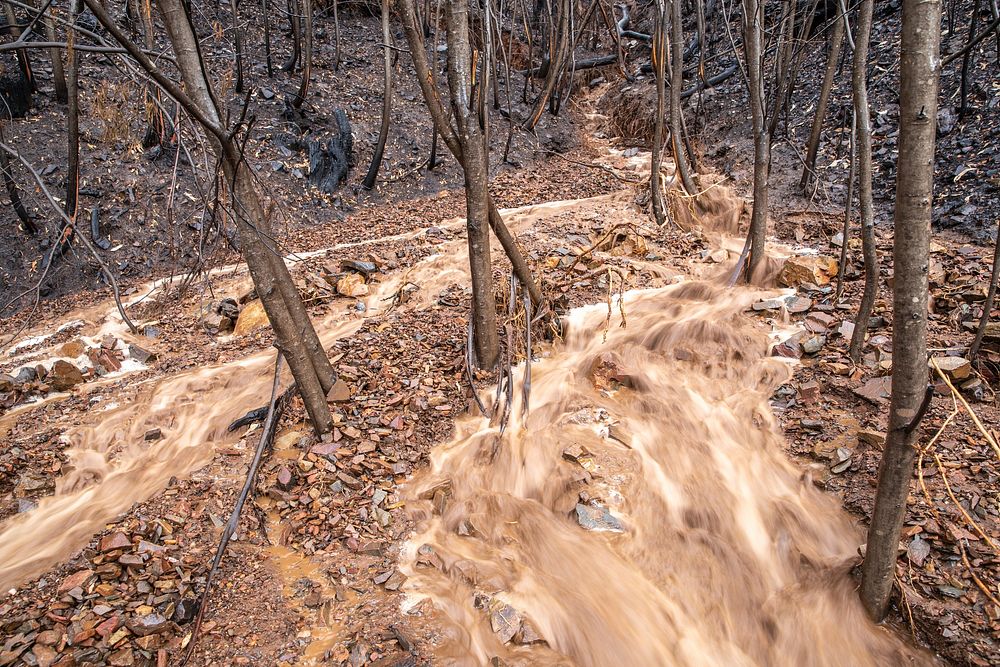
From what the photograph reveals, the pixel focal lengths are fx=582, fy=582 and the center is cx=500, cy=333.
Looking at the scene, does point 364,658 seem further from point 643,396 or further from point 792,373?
point 792,373

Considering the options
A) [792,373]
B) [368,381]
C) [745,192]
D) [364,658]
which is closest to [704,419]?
[792,373]

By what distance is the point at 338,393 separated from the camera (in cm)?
504

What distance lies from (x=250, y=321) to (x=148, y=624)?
4.62m

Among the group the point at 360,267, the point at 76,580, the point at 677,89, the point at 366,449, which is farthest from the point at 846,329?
the point at 76,580

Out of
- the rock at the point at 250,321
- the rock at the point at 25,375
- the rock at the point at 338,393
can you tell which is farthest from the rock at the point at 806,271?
the rock at the point at 25,375

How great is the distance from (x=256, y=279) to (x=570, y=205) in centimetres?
710

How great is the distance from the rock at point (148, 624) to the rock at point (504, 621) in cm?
185

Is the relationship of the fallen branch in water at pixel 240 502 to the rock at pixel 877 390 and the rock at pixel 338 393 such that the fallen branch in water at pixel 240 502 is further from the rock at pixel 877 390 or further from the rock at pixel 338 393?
the rock at pixel 877 390

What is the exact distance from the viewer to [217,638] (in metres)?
3.26

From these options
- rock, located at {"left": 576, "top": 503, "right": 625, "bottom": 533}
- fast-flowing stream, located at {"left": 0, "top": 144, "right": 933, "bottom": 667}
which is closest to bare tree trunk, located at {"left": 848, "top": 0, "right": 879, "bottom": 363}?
fast-flowing stream, located at {"left": 0, "top": 144, "right": 933, "bottom": 667}

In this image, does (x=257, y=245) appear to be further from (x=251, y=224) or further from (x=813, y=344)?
(x=813, y=344)

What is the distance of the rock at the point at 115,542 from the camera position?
11.9ft

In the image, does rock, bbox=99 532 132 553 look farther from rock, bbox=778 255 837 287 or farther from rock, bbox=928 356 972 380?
rock, bbox=778 255 837 287

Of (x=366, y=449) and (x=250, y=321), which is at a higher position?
(x=250, y=321)
